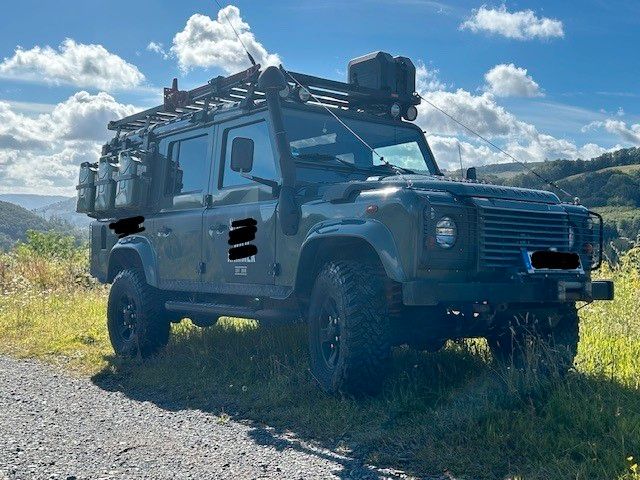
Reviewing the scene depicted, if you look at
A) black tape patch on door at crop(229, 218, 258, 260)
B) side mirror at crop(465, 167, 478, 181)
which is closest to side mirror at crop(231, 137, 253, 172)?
black tape patch on door at crop(229, 218, 258, 260)

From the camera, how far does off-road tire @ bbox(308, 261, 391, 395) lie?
466 centimetres

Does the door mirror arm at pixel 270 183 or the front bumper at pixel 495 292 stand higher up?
the door mirror arm at pixel 270 183

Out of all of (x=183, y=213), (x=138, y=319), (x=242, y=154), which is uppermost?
(x=242, y=154)

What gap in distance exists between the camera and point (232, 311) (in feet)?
19.3

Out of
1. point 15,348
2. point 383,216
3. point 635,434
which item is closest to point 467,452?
point 635,434

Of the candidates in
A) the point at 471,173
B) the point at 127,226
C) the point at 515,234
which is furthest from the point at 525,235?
the point at 127,226

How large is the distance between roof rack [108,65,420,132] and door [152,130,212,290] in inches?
13.5

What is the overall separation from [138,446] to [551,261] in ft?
9.65

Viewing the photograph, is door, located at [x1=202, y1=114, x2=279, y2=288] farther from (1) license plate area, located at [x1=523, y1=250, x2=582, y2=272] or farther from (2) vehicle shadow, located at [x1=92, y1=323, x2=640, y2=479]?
(1) license plate area, located at [x1=523, y1=250, x2=582, y2=272]

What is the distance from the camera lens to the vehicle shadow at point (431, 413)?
3.77 m

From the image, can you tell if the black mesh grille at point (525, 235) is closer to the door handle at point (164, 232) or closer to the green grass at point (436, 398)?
the green grass at point (436, 398)

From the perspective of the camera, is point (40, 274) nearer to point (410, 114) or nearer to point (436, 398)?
point (410, 114)

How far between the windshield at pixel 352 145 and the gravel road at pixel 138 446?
2230 mm

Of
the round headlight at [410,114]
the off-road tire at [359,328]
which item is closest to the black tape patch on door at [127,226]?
the round headlight at [410,114]
